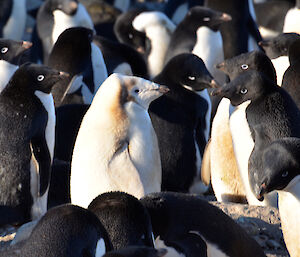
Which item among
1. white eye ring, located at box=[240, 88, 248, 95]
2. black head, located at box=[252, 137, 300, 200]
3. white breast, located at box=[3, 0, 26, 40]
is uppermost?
black head, located at box=[252, 137, 300, 200]

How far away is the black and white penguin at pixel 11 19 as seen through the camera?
13.5 m

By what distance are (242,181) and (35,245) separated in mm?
2726

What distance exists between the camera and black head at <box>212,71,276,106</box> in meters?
6.09

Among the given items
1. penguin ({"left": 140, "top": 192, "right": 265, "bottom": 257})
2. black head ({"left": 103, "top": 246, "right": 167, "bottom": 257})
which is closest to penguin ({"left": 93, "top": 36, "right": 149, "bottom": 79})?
penguin ({"left": 140, "top": 192, "right": 265, "bottom": 257})

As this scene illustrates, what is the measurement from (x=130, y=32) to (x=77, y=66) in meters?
2.89

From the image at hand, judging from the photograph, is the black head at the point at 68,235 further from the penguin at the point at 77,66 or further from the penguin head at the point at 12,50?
the penguin at the point at 77,66

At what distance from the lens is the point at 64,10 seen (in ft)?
36.3

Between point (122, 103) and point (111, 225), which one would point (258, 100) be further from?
point (111, 225)

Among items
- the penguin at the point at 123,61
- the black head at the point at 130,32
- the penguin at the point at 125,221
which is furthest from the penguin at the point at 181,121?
the black head at the point at 130,32

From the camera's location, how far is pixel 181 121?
23.5 ft

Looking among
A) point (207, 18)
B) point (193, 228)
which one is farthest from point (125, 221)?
point (207, 18)

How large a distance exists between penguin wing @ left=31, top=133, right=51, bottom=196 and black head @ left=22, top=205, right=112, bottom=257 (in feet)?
7.28

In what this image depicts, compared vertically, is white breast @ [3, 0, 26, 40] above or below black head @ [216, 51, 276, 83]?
below

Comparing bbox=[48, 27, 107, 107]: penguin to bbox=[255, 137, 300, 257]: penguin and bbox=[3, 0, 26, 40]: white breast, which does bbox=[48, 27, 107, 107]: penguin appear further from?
bbox=[3, 0, 26, 40]: white breast
